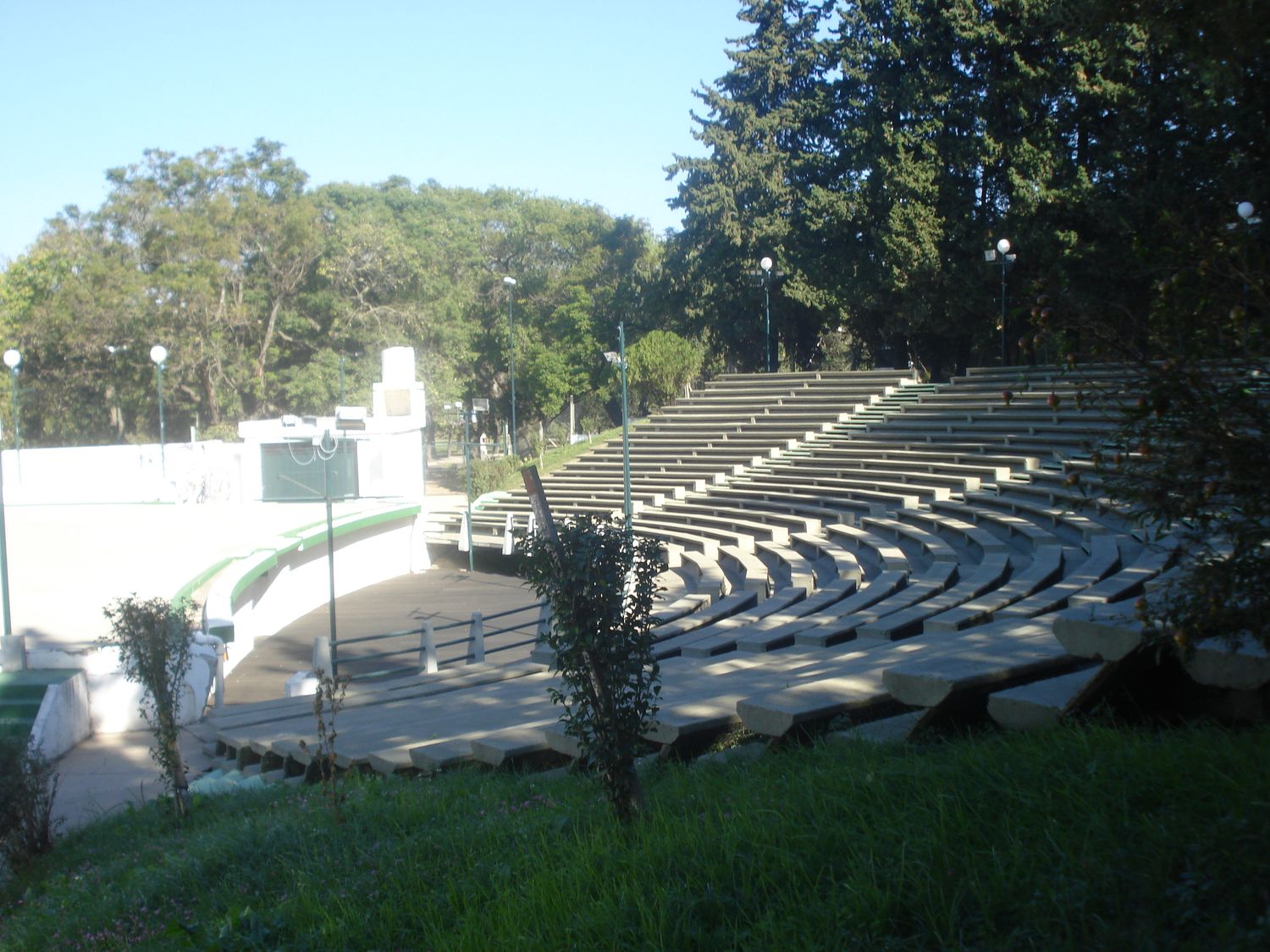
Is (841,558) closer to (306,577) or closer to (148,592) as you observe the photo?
(148,592)

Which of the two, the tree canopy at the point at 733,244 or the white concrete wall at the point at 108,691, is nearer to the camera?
the white concrete wall at the point at 108,691

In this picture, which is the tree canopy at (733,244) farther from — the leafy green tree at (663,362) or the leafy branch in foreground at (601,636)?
the leafy branch in foreground at (601,636)

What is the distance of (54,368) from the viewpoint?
163 ft

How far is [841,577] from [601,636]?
1048 centimetres

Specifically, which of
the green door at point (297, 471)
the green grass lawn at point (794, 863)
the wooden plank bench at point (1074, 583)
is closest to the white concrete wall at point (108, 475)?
the green door at point (297, 471)

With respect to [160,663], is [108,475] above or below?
above

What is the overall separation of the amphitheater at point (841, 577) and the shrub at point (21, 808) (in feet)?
6.20

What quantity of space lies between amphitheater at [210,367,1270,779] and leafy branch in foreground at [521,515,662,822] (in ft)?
3.00

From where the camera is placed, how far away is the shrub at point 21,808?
8.73m

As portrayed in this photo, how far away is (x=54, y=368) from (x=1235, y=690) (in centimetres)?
5335

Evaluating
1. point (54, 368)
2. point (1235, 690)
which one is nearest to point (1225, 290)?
point (1235, 690)

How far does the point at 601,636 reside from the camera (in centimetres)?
492

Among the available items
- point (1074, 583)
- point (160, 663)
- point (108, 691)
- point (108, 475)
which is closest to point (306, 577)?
point (108, 691)

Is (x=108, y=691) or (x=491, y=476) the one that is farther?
(x=491, y=476)
